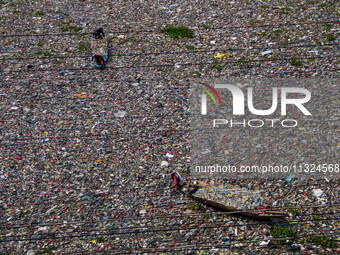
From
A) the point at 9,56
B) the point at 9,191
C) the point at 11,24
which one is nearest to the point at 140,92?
the point at 9,191

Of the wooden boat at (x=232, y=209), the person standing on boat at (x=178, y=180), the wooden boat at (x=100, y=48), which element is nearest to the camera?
the wooden boat at (x=232, y=209)

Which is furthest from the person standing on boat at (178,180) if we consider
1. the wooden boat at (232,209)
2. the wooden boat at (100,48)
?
the wooden boat at (100,48)

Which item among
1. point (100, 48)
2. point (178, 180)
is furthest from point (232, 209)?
point (100, 48)

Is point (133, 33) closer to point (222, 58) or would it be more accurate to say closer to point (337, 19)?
point (222, 58)

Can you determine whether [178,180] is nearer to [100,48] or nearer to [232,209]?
[232,209]

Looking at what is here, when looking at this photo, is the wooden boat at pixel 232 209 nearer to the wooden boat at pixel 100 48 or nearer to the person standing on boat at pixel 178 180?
the person standing on boat at pixel 178 180
